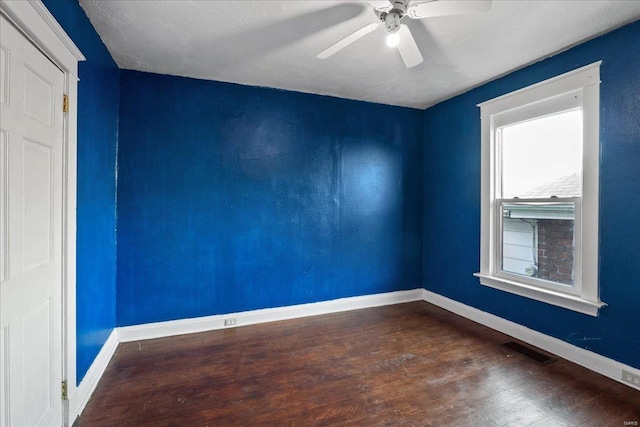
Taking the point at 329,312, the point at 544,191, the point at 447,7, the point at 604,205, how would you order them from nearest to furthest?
1. the point at 447,7
2. the point at 604,205
3. the point at 544,191
4. the point at 329,312

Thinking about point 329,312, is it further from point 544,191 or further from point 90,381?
point 544,191

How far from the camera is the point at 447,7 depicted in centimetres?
160

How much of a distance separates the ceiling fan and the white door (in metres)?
1.58

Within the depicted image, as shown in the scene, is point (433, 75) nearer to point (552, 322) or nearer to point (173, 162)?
point (552, 322)

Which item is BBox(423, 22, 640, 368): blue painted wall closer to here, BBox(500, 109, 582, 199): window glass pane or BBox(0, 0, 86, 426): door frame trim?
BBox(500, 109, 582, 199): window glass pane

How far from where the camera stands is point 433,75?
9.98ft

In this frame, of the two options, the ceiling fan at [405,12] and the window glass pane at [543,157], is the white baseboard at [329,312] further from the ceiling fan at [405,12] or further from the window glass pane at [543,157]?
the ceiling fan at [405,12]

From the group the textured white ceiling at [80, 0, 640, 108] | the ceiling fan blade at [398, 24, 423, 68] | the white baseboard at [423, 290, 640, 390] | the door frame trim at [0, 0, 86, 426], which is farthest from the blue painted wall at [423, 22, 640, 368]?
the door frame trim at [0, 0, 86, 426]

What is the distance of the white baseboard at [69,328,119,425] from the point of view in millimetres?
1778

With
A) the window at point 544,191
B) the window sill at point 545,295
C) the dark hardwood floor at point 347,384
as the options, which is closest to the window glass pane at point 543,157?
the window at point 544,191

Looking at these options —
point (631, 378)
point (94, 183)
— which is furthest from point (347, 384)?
point (94, 183)

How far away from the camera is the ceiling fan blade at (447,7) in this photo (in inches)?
60.9

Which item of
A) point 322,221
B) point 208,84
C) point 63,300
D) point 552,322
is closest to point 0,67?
point 63,300

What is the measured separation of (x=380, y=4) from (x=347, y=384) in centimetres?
247
